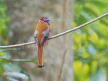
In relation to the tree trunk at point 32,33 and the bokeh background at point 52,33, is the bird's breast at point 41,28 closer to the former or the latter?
the bokeh background at point 52,33

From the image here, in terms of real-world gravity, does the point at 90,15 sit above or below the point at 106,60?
above

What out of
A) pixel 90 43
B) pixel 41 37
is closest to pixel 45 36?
pixel 41 37

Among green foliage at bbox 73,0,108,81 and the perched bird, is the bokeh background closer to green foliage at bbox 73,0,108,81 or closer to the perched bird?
green foliage at bbox 73,0,108,81

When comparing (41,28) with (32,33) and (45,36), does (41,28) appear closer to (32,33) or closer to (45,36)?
(45,36)

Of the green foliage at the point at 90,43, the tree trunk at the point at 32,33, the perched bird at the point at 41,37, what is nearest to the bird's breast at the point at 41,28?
the perched bird at the point at 41,37

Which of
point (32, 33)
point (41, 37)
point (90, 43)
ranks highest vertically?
point (90, 43)

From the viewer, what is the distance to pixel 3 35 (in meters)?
3.97

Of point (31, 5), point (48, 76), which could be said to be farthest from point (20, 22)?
point (48, 76)

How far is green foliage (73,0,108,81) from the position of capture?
13.2 ft

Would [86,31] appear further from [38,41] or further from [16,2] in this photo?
[38,41]

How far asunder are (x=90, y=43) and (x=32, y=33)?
1.08 meters

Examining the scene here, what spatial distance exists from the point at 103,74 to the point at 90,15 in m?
0.81

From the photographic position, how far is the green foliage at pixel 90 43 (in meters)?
4.02

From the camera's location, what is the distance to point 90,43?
165 inches
